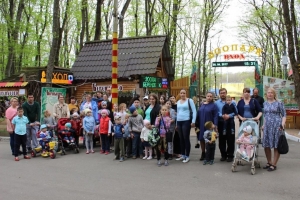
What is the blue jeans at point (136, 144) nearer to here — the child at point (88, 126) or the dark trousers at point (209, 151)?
the child at point (88, 126)

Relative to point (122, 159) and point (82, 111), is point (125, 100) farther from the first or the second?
point (122, 159)

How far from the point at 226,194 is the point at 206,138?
2.33m

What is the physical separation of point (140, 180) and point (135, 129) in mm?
2488

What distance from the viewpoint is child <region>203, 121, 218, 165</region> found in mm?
7566

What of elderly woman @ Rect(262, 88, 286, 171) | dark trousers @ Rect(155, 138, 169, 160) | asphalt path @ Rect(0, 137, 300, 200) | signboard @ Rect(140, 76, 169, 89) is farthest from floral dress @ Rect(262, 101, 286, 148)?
signboard @ Rect(140, 76, 169, 89)

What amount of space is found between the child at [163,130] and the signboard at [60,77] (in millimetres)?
8096

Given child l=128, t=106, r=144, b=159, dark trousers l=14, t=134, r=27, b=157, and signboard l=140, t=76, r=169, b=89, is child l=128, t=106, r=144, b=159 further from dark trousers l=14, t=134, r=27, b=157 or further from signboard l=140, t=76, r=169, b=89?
signboard l=140, t=76, r=169, b=89

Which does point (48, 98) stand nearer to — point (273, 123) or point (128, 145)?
point (128, 145)

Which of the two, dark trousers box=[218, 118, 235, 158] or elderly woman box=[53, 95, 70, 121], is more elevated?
elderly woman box=[53, 95, 70, 121]

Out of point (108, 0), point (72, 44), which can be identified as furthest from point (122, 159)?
point (72, 44)

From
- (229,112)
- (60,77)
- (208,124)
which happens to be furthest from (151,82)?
(208,124)

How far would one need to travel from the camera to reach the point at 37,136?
949cm

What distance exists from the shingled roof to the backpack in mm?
7123

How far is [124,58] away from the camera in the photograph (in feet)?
53.3
